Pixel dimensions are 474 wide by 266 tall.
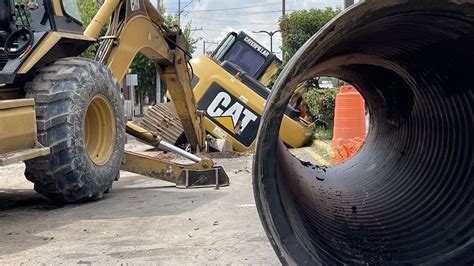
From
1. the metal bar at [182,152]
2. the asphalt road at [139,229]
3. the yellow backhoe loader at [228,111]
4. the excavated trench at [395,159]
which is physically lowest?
the yellow backhoe loader at [228,111]

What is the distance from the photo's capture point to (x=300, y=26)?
90.1 ft

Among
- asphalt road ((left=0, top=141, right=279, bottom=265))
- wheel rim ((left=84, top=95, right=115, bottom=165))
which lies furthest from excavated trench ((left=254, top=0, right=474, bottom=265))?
wheel rim ((left=84, top=95, right=115, bottom=165))

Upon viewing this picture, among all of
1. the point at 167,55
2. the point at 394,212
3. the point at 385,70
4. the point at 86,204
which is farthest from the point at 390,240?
the point at 167,55

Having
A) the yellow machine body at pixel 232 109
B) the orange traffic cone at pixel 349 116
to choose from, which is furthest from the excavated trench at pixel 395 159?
the yellow machine body at pixel 232 109

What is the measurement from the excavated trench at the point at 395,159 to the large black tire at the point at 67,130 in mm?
2468

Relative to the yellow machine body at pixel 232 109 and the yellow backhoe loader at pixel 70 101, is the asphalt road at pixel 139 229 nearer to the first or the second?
the yellow backhoe loader at pixel 70 101

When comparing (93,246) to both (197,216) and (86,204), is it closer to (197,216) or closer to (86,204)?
(197,216)

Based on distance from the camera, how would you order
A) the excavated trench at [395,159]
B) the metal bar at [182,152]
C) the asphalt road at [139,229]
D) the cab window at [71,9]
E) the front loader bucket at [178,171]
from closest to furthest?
1. the excavated trench at [395,159]
2. the asphalt road at [139,229]
3. the cab window at [71,9]
4. the front loader bucket at [178,171]
5. the metal bar at [182,152]

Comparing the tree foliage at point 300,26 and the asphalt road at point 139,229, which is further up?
the asphalt road at point 139,229

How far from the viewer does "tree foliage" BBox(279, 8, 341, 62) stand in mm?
27297

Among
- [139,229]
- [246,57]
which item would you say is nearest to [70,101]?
[139,229]

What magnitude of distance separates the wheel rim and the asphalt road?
1.88 ft

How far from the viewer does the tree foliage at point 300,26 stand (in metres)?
27.3

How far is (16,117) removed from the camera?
228 inches
